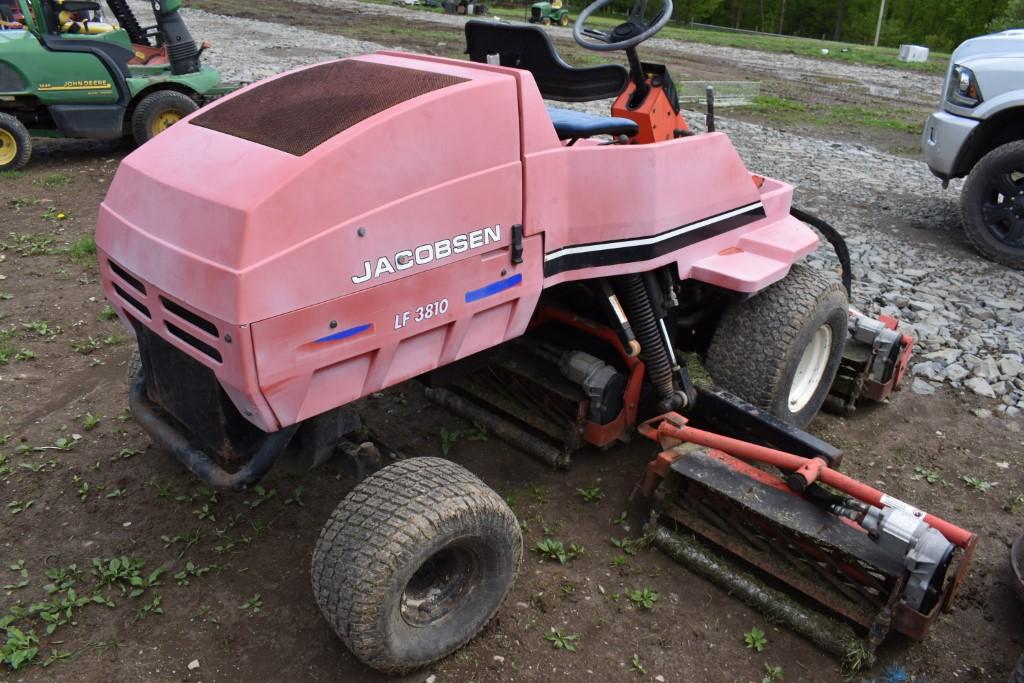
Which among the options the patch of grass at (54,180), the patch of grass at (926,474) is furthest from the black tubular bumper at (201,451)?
the patch of grass at (54,180)

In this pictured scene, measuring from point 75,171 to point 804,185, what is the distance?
7.12 meters

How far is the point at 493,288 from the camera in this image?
2.62 metres

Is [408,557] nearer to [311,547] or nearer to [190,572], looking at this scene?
[311,547]

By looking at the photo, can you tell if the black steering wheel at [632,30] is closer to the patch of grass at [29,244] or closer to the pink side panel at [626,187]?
the pink side panel at [626,187]

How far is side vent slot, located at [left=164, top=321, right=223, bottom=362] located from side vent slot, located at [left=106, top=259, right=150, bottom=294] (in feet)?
0.54

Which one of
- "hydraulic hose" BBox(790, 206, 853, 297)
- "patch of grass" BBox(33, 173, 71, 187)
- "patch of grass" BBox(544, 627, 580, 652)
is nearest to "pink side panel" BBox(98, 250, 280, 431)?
"patch of grass" BBox(544, 627, 580, 652)

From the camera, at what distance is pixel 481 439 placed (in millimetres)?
3910

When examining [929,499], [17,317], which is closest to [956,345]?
[929,499]

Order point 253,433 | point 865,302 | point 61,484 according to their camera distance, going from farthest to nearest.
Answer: point 865,302 → point 61,484 → point 253,433

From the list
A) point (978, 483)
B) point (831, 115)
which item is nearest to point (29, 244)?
point (978, 483)

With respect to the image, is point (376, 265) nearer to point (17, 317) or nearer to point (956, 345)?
point (17, 317)

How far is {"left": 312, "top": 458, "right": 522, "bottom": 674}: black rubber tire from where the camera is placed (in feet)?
7.85

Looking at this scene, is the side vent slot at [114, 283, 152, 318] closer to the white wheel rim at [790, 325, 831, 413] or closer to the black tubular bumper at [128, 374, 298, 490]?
the black tubular bumper at [128, 374, 298, 490]

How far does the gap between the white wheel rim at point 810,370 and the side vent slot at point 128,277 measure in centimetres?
284
